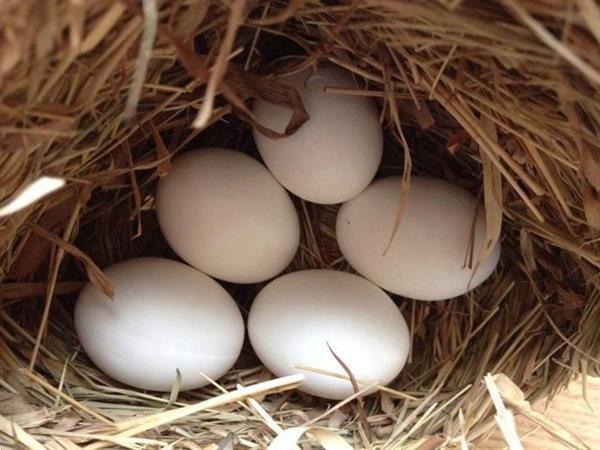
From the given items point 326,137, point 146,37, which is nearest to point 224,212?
point 326,137

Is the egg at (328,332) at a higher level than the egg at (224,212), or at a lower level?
lower

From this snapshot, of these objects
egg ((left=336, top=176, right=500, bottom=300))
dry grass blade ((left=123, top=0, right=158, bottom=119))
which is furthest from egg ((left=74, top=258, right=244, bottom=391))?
dry grass blade ((left=123, top=0, right=158, bottom=119))

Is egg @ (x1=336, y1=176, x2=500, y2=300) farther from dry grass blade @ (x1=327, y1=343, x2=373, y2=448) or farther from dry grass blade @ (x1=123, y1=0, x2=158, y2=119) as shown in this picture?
dry grass blade @ (x1=123, y1=0, x2=158, y2=119)

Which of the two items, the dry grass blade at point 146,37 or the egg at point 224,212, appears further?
the egg at point 224,212

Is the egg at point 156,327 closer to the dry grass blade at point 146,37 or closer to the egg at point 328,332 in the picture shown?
the egg at point 328,332

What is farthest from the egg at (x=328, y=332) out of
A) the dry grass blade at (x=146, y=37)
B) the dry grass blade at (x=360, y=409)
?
the dry grass blade at (x=146, y=37)

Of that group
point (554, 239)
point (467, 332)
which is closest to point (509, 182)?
point (554, 239)

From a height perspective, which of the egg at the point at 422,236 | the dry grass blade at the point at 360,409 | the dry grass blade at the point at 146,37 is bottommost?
the dry grass blade at the point at 360,409
